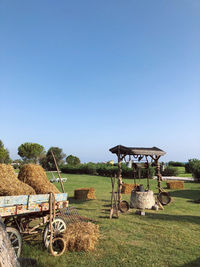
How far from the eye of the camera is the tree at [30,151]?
62.6m

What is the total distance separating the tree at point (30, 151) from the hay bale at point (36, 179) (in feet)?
187

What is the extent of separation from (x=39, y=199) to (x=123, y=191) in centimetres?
1402

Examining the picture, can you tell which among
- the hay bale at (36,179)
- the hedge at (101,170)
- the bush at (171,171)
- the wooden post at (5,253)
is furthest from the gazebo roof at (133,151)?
the bush at (171,171)

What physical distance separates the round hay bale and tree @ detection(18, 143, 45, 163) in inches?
2109

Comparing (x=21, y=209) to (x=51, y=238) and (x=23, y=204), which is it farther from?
(x=51, y=238)

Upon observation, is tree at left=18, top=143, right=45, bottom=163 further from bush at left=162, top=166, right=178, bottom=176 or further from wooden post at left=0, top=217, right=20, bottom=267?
wooden post at left=0, top=217, right=20, bottom=267

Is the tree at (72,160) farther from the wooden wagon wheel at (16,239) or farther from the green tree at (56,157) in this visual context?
the wooden wagon wheel at (16,239)

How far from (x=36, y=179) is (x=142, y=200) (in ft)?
24.5

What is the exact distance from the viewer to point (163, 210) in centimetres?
1241

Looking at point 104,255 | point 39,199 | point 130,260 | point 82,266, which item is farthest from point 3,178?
point 130,260

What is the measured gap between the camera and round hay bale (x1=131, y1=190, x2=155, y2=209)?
1269 centimetres

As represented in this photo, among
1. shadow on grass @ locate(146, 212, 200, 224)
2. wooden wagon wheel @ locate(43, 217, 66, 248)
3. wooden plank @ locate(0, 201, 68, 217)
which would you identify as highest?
wooden plank @ locate(0, 201, 68, 217)

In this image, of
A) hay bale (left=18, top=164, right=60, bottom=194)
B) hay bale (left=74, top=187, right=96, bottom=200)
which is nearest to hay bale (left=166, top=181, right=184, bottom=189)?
hay bale (left=74, top=187, right=96, bottom=200)

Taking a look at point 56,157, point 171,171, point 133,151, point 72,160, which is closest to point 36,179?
point 133,151
